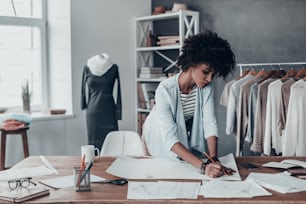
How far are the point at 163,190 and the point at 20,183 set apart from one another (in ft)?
2.00

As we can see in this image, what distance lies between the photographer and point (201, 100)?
8.40 ft

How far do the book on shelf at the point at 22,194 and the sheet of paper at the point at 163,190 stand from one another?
1.17 feet

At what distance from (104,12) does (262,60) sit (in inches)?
72.6

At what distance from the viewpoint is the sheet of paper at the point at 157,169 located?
2.10 meters

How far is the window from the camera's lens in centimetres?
476

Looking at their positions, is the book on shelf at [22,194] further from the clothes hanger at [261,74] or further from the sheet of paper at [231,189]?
the clothes hanger at [261,74]

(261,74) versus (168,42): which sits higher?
(168,42)

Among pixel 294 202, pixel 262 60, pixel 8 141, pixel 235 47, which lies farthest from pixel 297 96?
pixel 8 141

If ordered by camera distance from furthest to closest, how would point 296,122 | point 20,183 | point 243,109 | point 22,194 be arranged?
point 243,109
point 296,122
point 20,183
point 22,194

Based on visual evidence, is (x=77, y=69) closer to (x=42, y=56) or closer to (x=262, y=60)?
(x=42, y=56)

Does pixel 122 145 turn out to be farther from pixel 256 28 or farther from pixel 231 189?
pixel 256 28

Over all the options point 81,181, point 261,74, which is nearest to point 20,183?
point 81,181

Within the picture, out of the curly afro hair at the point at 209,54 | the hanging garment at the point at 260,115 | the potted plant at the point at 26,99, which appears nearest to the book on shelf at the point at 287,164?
the curly afro hair at the point at 209,54

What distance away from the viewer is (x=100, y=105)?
4.48 meters
